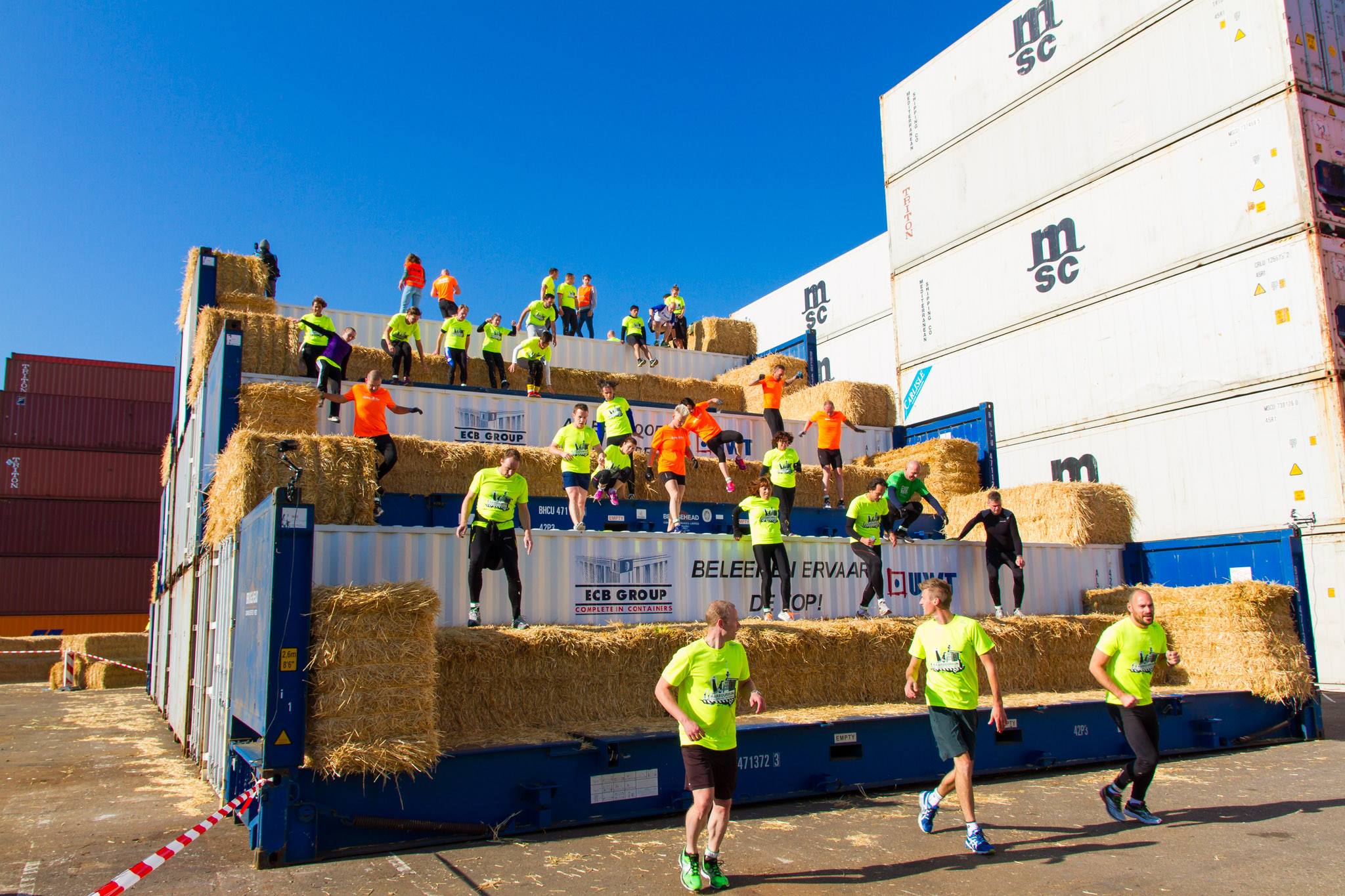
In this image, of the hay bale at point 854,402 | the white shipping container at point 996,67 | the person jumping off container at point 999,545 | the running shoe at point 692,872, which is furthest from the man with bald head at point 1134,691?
the white shipping container at point 996,67

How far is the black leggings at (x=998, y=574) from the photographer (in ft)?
37.9

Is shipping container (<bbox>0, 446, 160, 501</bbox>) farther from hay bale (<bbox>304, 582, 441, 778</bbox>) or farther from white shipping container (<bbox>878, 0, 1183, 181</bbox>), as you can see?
hay bale (<bbox>304, 582, 441, 778</bbox>)

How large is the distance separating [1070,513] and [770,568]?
5.78m

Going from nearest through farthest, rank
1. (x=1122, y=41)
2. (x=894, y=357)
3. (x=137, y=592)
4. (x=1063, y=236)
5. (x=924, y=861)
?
(x=924, y=861) → (x=1122, y=41) → (x=1063, y=236) → (x=894, y=357) → (x=137, y=592)

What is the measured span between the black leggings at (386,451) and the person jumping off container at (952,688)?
6.77 meters

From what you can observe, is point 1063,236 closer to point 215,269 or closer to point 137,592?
point 215,269

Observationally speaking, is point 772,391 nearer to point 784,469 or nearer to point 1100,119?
point 784,469

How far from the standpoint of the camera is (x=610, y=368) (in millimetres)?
19703

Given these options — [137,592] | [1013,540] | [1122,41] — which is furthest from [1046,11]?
[137,592]

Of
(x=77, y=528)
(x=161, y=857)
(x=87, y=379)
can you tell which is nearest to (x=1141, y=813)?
(x=161, y=857)

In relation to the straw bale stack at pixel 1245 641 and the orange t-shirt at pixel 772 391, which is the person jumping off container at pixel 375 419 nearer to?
the orange t-shirt at pixel 772 391

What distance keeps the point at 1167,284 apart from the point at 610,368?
415 inches

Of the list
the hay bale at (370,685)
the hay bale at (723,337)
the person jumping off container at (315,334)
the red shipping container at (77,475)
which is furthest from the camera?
the red shipping container at (77,475)

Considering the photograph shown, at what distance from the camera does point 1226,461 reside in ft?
48.9
